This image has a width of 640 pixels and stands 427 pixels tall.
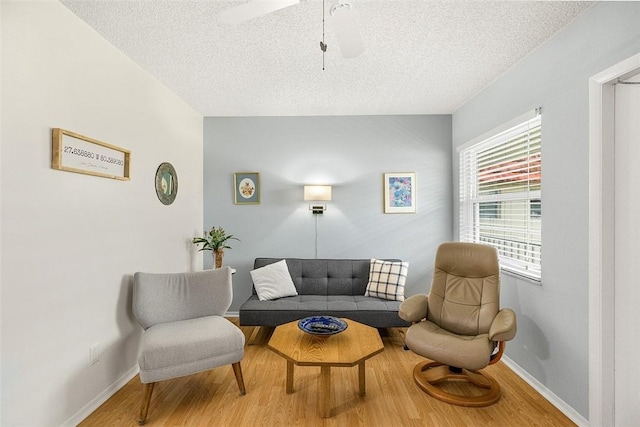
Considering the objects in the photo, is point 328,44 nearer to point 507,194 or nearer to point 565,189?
point 565,189

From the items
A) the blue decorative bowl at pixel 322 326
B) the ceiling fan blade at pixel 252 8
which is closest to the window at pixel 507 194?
the blue decorative bowl at pixel 322 326

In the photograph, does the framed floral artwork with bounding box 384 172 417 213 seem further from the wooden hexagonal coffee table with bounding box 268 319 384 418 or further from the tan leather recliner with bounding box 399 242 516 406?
the wooden hexagonal coffee table with bounding box 268 319 384 418

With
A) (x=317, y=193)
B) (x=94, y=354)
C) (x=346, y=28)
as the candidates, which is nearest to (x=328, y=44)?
(x=346, y=28)

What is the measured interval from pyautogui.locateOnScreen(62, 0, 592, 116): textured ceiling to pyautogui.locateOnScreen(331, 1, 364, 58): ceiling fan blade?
1.42 ft

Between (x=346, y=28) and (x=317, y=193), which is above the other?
(x=346, y=28)

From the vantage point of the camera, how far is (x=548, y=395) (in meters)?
2.32

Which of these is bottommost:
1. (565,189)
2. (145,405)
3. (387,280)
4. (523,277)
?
(145,405)

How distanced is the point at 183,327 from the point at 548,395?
269 centimetres

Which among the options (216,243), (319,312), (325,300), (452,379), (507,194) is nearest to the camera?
(452,379)

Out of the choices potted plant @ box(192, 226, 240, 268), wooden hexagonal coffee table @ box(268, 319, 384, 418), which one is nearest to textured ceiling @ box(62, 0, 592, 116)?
potted plant @ box(192, 226, 240, 268)

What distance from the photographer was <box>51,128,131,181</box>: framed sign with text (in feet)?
6.17

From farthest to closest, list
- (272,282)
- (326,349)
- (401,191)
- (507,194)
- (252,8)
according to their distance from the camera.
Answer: (401,191)
(272,282)
(507,194)
(326,349)
(252,8)

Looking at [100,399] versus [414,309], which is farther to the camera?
[414,309]

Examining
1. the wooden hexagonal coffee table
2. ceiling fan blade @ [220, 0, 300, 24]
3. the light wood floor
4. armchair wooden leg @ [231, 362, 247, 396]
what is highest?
ceiling fan blade @ [220, 0, 300, 24]
